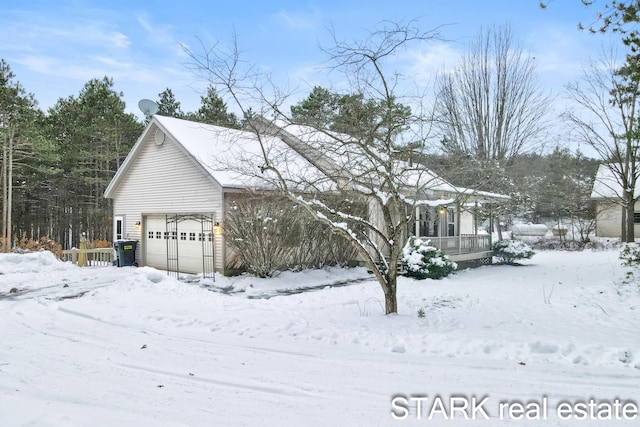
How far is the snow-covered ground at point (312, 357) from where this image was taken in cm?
371

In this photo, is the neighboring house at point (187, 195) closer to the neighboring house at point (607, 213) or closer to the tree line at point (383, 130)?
the tree line at point (383, 130)

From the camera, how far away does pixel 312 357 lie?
17.8 ft

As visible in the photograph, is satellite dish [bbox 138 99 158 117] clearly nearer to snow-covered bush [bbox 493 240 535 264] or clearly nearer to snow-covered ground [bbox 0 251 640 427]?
snow-covered ground [bbox 0 251 640 427]

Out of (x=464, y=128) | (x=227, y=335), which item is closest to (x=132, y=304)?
(x=227, y=335)

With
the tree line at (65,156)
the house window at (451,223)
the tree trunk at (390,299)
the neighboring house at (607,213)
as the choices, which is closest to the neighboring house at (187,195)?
the house window at (451,223)

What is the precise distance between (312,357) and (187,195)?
425 inches

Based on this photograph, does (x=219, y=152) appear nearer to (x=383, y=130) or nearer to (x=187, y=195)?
(x=187, y=195)

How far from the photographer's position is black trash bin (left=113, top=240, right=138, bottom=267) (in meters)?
16.1

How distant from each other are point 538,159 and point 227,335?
23.2 meters

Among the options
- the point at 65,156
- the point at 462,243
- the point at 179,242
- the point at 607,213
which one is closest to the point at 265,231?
the point at 179,242

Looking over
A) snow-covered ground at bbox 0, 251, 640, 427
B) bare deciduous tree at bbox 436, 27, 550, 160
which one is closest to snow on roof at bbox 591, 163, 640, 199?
bare deciduous tree at bbox 436, 27, 550, 160

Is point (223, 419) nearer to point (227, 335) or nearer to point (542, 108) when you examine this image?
point (227, 335)

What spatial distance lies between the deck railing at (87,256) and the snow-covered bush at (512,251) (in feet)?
55.5

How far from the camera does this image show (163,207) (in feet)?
52.2
